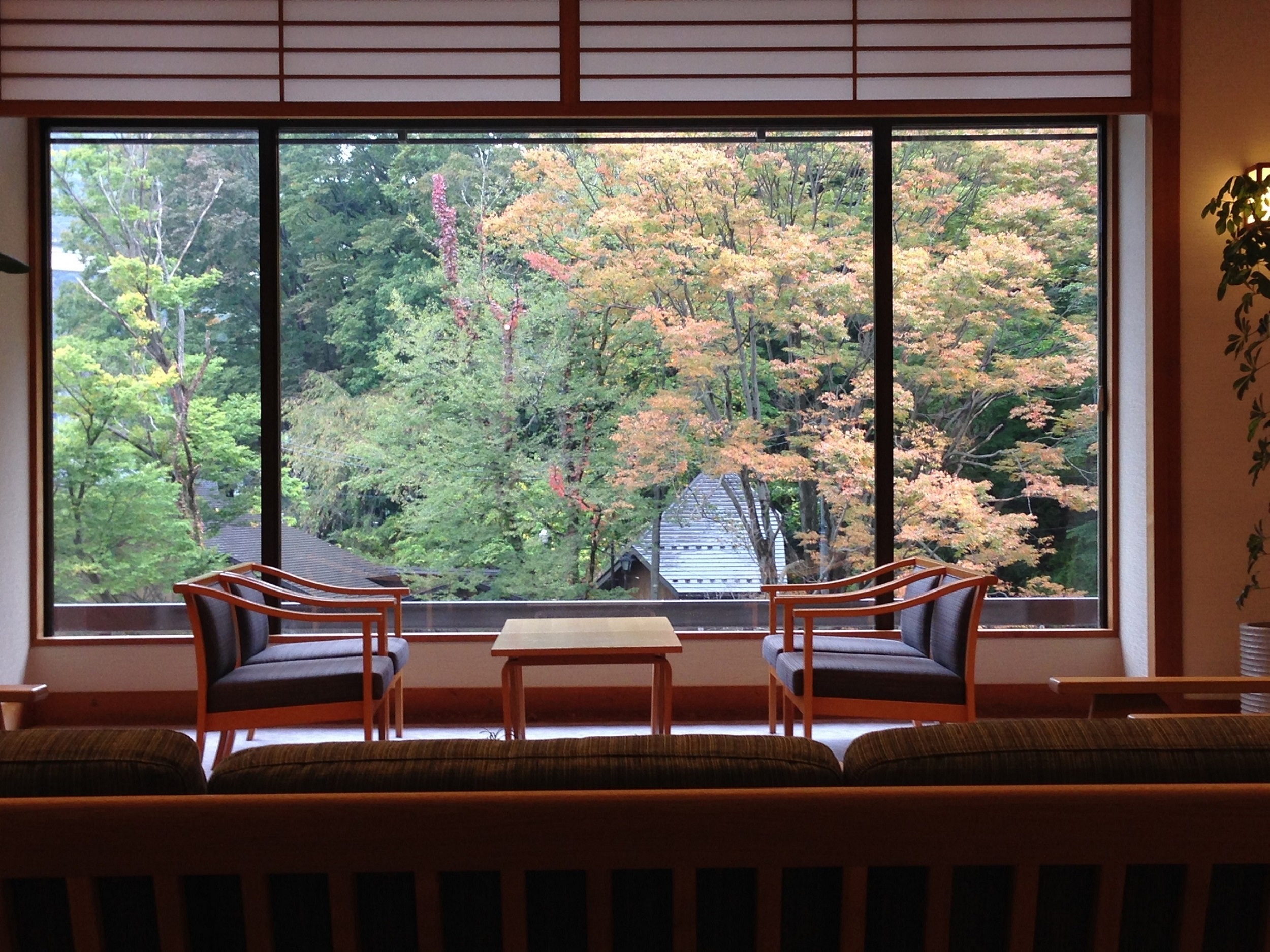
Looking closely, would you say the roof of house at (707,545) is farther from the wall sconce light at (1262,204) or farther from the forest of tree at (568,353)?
the wall sconce light at (1262,204)

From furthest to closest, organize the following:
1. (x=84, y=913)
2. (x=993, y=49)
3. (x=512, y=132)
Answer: (x=512, y=132)
(x=993, y=49)
(x=84, y=913)

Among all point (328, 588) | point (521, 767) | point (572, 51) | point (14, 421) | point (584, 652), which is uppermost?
point (572, 51)

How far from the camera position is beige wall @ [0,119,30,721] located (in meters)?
3.88

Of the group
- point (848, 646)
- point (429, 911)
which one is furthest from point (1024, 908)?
point (848, 646)

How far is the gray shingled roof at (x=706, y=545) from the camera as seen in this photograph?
14.2ft

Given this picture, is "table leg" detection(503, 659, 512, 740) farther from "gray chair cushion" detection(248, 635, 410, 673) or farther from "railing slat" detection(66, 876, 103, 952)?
"railing slat" detection(66, 876, 103, 952)

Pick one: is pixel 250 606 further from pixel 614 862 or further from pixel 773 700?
pixel 614 862

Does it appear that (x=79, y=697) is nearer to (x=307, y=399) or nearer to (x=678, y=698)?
(x=307, y=399)

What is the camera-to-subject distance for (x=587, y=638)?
10.6 feet

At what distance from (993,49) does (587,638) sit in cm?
286

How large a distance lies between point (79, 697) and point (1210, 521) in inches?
182

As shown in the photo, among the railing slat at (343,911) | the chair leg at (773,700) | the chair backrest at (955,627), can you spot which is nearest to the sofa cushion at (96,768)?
the railing slat at (343,911)

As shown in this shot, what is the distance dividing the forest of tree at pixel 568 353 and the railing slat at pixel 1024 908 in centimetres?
315

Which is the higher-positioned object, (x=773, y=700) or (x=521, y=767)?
(x=521, y=767)
